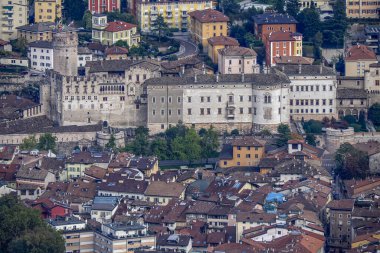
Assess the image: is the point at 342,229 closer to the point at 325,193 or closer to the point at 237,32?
the point at 325,193

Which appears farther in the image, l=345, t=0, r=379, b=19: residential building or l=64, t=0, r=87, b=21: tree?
l=64, t=0, r=87, b=21: tree

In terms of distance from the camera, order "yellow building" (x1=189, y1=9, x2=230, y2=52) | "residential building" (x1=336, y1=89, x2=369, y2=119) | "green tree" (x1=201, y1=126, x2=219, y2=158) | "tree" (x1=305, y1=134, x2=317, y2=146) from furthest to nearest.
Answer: "yellow building" (x1=189, y1=9, x2=230, y2=52)
"residential building" (x1=336, y1=89, x2=369, y2=119)
"tree" (x1=305, y1=134, x2=317, y2=146)
"green tree" (x1=201, y1=126, x2=219, y2=158)

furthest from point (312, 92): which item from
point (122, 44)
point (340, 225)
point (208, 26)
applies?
point (340, 225)

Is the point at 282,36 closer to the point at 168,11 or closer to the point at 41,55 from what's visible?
the point at 168,11

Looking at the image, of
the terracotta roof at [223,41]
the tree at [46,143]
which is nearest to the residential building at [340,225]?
the tree at [46,143]

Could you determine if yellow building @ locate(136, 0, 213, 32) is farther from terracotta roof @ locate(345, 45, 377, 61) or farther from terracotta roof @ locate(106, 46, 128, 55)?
terracotta roof @ locate(345, 45, 377, 61)

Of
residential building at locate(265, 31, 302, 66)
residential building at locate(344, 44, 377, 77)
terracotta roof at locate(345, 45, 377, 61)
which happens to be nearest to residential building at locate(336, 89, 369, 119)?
residential building at locate(344, 44, 377, 77)

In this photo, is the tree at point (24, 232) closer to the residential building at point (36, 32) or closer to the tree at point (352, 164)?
the tree at point (352, 164)
